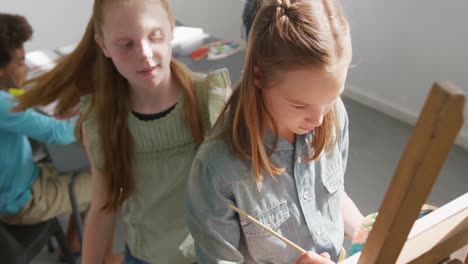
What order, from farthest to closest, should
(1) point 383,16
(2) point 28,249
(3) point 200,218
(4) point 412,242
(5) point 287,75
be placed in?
(1) point 383,16 < (2) point 28,249 < (3) point 200,218 < (5) point 287,75 < (4) point 412,242

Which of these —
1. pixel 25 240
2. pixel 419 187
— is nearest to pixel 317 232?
pixel 419 187

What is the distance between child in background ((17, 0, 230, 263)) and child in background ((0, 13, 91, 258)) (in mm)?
573

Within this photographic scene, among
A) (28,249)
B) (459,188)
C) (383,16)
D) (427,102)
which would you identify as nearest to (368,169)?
(459,188)

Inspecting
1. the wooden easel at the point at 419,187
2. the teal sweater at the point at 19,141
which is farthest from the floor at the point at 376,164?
the wooden easel at the point at 419,187

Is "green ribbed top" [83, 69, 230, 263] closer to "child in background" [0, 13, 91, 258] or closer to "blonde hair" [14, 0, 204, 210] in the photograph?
"blonde hair" [14, 0, 204, 210]

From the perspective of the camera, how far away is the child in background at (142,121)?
2.78ft

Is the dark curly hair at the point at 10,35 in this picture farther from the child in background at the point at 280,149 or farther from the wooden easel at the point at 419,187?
the wooden easel at the point at 419,187

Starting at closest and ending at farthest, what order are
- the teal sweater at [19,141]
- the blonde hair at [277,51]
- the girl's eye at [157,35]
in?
the blonde hair at [277,51] → the girl's eye at [157,35] → the teal sweater at [19,141]

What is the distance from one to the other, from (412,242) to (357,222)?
50 centimetres

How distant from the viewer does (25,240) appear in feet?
4.88

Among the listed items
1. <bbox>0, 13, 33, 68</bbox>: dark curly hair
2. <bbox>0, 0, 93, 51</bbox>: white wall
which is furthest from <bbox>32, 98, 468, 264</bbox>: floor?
<bbox>0, 0, 93, 51</bbox>: white wall

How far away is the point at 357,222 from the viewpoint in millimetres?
934

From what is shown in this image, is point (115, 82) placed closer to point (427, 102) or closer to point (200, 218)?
point (200, 218)

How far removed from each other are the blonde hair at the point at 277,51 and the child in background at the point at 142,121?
19 centimetres
